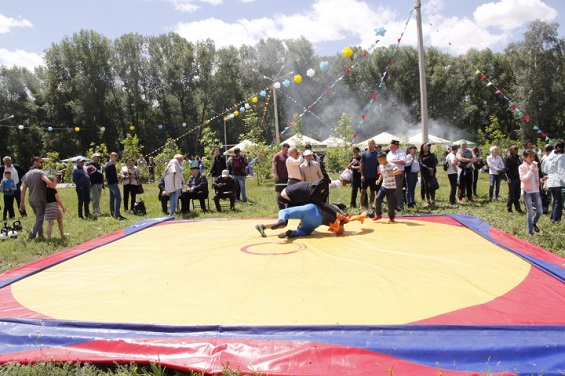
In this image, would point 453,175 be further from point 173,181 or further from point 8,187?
point 8,187

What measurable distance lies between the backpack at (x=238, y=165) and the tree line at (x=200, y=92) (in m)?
26.6

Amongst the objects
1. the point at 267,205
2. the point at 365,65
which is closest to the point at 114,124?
the point at 365,65

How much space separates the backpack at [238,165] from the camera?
1231 centimetres

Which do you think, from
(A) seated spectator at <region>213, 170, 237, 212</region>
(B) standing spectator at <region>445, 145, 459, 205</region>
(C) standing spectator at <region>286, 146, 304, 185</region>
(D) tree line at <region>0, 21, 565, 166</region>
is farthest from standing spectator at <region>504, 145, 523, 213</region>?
(D) tree line at <region>0, 21, 565, 166</region>

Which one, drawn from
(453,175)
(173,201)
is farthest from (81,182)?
(453,175)

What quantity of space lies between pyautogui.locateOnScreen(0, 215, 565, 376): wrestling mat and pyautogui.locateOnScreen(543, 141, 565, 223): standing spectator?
2438mm

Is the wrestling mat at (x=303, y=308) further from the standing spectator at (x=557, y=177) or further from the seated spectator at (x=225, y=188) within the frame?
the seated spectator at (x=225, y=188)

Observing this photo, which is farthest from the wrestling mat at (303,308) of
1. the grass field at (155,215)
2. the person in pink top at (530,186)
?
the person in pink top at (530,186)

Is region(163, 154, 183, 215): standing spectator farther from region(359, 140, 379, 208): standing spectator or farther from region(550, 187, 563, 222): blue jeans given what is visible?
region(550, 187, 563, 222): blue jeans

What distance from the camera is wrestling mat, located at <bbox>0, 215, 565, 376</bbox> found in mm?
2803

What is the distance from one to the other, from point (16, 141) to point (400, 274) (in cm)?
4627

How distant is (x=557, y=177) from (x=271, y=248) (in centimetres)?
530

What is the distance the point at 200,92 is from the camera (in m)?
42.5

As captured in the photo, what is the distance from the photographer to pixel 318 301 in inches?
148
